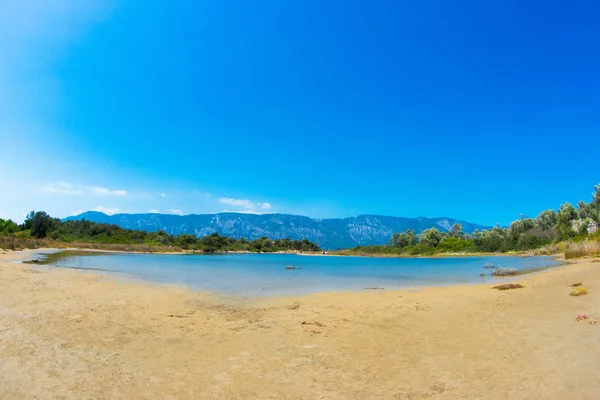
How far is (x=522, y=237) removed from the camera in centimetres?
7688

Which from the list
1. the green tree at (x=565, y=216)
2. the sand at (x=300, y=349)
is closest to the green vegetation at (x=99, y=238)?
the sand at (x=300, y=349)

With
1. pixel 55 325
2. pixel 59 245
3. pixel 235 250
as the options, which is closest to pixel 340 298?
pixel 55 325

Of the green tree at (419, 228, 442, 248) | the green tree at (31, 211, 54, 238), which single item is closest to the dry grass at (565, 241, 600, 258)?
the green tree at (419, 228, 442, 248)

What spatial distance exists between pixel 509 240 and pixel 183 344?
3688 inches

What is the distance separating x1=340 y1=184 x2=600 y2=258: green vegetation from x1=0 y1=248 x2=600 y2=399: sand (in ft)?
165

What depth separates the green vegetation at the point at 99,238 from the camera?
210ft

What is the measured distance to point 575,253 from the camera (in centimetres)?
2981

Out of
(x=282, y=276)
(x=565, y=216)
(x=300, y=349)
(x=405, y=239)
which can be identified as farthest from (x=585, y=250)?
(x=405, y=239)

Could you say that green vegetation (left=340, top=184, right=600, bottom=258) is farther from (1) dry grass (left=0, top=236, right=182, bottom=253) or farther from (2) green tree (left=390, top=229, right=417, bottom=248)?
(1) dry grass (left=0, top=236, right=182, bottom=253)

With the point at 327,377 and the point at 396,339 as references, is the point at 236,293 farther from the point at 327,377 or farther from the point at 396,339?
the point at 327,377

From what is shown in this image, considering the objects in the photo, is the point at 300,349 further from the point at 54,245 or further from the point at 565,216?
the point at 565,216

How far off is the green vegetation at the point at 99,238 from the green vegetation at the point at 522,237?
5207 cm

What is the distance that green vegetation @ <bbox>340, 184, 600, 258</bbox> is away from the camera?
5793 cm

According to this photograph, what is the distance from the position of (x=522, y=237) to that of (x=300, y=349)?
87467mm
